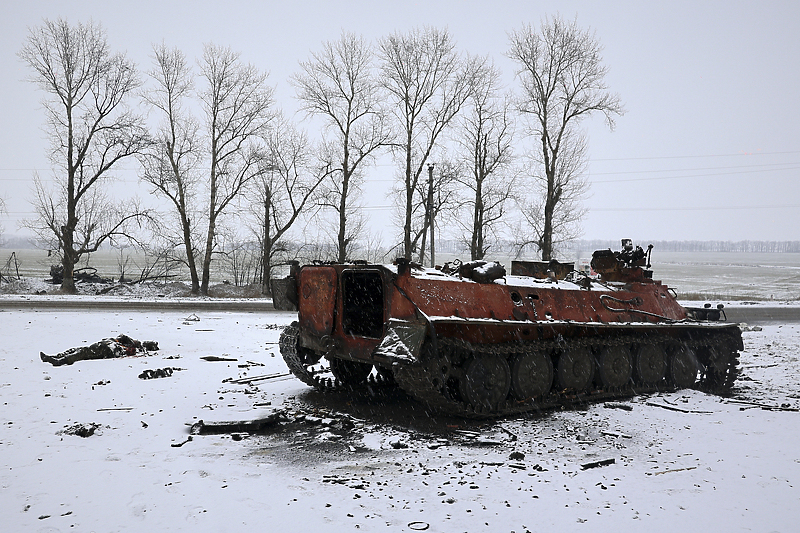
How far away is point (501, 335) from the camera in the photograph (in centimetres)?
750

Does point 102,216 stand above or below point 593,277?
above

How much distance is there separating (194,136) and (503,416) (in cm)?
2275

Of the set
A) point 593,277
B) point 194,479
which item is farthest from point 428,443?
point 593,277

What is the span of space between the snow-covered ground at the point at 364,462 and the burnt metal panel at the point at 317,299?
111cm

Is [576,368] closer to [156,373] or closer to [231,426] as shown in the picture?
[231,426]

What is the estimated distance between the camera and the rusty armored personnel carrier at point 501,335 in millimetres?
7031

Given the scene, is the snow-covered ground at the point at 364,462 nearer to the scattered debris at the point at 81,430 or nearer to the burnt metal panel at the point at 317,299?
the scattered debris at the point at 81,430

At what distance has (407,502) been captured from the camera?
4.77 meters

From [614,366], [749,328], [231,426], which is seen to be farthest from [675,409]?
[749,328]

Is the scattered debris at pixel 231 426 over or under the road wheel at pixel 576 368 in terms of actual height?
under

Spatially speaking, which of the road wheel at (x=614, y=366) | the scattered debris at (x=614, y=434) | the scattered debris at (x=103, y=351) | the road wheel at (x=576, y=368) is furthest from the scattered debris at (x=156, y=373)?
the road wheel at (x=614, y=366)

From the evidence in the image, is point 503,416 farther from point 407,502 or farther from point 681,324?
point 681,324

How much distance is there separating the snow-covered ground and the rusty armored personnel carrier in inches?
19.2

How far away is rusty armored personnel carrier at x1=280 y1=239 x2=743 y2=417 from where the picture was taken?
7031 mm
